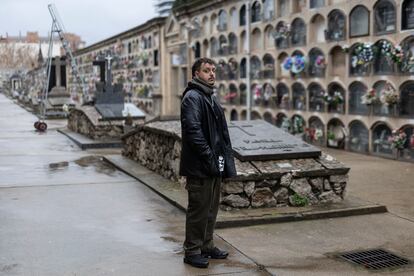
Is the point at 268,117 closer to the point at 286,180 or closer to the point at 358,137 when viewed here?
the point at 358,137

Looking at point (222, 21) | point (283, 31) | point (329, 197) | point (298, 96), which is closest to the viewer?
point (329, 197)

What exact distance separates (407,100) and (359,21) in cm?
189

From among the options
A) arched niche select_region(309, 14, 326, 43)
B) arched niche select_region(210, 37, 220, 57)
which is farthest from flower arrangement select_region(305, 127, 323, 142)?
arched niche select_region(210, 37, 220, 57)

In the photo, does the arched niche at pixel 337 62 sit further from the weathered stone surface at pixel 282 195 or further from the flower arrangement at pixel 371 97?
the weathered stone surface at pixel 282 195

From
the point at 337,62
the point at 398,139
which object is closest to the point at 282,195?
the point at 398,139

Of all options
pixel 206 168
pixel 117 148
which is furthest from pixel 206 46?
pixel 206 168

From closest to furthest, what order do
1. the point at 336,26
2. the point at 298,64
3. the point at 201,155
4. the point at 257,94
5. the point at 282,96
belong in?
the point at 201,155 → the point at 336,26 → the point at 298,64 → the point at 282,96 → the point at 257,94

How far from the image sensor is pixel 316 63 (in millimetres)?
11617

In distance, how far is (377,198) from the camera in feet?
21.4

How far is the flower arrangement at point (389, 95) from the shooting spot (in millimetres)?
9492

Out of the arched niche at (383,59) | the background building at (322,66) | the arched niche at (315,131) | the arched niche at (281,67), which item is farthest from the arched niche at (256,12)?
the arched niche at (383,59)

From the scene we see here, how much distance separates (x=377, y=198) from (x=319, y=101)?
5.27 m

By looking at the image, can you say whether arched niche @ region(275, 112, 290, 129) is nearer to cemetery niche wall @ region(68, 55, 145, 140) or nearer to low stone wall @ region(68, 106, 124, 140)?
cemetery niche wall @ region(68, 55, 145, 140)

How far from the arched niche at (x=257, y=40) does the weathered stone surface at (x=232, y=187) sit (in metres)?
8.51
